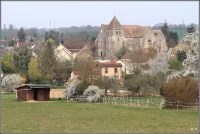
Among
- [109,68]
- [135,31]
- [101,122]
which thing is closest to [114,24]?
[135,31]

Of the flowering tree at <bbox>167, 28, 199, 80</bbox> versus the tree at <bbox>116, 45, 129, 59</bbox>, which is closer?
the flowering tree at <bbox>167, 28, 199, 80</bbox>

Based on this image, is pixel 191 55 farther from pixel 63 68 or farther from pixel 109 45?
pixel 109 45

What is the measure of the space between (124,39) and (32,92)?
211ft

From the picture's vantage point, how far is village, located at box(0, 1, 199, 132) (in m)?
28.0

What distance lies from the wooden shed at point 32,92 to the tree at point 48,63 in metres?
23.1

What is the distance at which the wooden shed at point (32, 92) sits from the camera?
155ft

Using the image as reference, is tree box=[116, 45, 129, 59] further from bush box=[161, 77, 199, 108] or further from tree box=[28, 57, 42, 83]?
bush box=[161, 77, 199, 108]

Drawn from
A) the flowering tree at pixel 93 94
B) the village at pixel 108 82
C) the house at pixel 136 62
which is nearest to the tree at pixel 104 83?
the village at pixel 108 82

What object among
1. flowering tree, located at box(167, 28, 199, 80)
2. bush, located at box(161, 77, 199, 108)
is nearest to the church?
bush, located at box(161, 77, 199, 108)

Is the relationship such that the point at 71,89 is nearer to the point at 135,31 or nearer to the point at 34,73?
the point at 34,73

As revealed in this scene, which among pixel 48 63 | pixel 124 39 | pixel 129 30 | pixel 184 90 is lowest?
pixel 184 90

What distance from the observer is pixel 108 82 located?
54.0 m

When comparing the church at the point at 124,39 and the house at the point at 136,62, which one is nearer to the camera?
the house at the point at 136,62

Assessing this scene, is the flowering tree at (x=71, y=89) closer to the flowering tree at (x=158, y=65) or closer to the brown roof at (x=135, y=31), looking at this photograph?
the flowering tree at (x=158, y=65)
